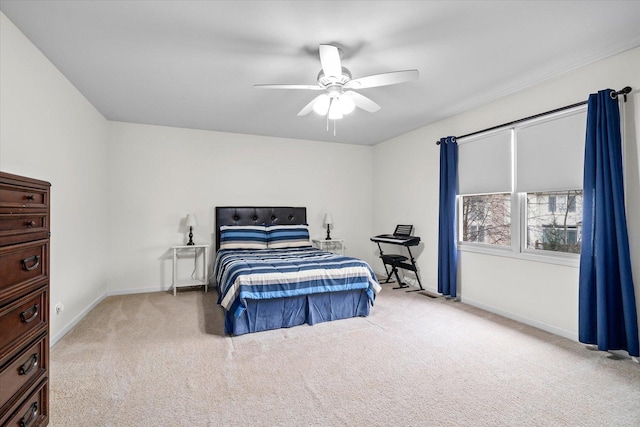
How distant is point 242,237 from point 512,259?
3.52m

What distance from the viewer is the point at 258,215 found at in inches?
200

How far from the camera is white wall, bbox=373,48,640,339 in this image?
8.09ft

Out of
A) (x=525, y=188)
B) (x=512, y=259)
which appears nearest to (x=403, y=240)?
(x=512, y=259)

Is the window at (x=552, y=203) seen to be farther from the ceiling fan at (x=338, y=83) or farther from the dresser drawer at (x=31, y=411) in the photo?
the dresser drawer at (x=31, y=411)

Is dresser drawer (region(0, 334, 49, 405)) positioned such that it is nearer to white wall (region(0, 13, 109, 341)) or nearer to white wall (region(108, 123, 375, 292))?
white wall (region(0, 13, 109, 341))

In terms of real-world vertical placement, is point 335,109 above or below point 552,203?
above

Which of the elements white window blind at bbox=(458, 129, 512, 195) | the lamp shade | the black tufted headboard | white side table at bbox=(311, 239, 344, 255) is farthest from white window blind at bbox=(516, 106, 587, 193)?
the lamp shade

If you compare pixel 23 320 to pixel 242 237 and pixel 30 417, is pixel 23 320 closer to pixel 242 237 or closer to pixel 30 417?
pixel 30 417

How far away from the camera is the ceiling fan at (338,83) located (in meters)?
2.26

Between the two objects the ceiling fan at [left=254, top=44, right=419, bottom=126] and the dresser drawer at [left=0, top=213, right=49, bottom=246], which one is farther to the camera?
the ceiling fan at [left=254, top=44, right=419, bottom=126]

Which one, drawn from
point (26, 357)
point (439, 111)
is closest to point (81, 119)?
point (26, 357)

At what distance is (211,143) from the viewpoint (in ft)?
16.1

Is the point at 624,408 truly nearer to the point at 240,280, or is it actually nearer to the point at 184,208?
the point at 240,280

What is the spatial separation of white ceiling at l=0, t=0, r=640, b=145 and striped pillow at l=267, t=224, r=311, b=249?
1993mm
